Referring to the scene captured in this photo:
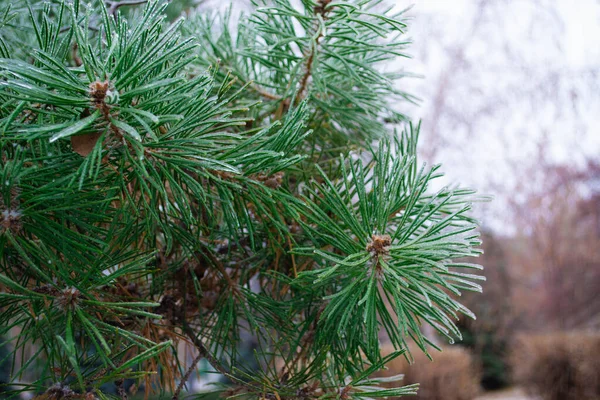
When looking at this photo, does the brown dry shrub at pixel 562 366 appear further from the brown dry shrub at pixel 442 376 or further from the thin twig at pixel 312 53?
the thin twig at pixel 312 53

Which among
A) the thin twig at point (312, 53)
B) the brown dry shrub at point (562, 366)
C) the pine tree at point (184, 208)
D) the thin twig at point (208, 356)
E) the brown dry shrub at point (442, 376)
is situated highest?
the thin twig at point (312, 53)

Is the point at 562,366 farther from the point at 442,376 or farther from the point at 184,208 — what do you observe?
the point at 184,208

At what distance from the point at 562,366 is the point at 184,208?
16.6 ft

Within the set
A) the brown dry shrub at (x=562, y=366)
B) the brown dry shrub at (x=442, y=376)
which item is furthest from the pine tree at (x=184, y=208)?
the brown dry shrub at (x=562, y=366)

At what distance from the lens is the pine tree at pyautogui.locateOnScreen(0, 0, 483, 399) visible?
1.26 feet

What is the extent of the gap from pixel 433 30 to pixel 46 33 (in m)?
7.32

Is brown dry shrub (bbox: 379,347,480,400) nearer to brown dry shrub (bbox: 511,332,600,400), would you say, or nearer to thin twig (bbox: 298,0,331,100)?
brown dry shrub (bbox: 511,332,600,400)

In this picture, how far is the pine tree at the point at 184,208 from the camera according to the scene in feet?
1.26

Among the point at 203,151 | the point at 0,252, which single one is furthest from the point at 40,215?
the point at 203,151

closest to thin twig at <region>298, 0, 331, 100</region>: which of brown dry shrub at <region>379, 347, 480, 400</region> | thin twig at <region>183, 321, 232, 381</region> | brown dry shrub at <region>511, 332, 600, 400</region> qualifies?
thin twig at <region>183, 321, 232, 381</region>

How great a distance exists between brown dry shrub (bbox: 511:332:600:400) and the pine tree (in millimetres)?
4688

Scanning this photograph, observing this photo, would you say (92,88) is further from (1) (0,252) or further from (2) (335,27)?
(2) (335,27)

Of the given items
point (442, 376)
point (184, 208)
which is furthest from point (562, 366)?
point (184, 208)

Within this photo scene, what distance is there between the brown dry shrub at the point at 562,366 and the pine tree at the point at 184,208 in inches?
185
